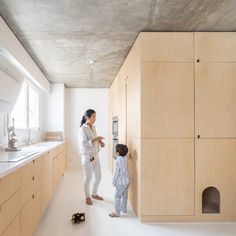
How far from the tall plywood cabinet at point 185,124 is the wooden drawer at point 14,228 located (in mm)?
1512

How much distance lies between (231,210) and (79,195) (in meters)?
2.36

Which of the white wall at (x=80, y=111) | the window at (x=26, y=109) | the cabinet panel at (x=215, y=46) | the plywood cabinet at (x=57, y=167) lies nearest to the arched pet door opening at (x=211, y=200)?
the cabinet panel at (x=215, y=46)

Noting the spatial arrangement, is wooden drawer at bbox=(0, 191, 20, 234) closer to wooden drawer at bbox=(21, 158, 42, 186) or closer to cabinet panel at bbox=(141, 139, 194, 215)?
wooden drawer at bbox=(21, 158, 42, 186)

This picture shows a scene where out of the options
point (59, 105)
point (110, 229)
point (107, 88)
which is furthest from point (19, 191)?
point (107, 88)

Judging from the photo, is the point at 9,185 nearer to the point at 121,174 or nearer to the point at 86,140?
the point at 121,174

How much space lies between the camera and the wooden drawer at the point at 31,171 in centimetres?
240

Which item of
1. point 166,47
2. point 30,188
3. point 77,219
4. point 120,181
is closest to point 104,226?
point 77,219

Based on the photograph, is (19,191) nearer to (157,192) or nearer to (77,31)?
(157,192)

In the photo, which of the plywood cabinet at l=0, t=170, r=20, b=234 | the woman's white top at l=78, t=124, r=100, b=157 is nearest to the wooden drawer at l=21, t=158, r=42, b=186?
the plywood cabinet at l=0, t=170, r=20, b=234

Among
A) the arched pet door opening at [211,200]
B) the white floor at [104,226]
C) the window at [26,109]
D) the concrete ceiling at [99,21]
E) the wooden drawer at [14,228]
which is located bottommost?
the white floor at [104,226]

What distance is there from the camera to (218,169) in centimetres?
335

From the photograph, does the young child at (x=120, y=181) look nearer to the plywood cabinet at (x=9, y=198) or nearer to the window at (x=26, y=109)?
the plywood cabinet at (x=9, y=198)

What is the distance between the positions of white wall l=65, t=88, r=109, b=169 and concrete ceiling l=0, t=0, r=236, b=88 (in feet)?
11.5

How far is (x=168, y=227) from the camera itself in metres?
3.14
